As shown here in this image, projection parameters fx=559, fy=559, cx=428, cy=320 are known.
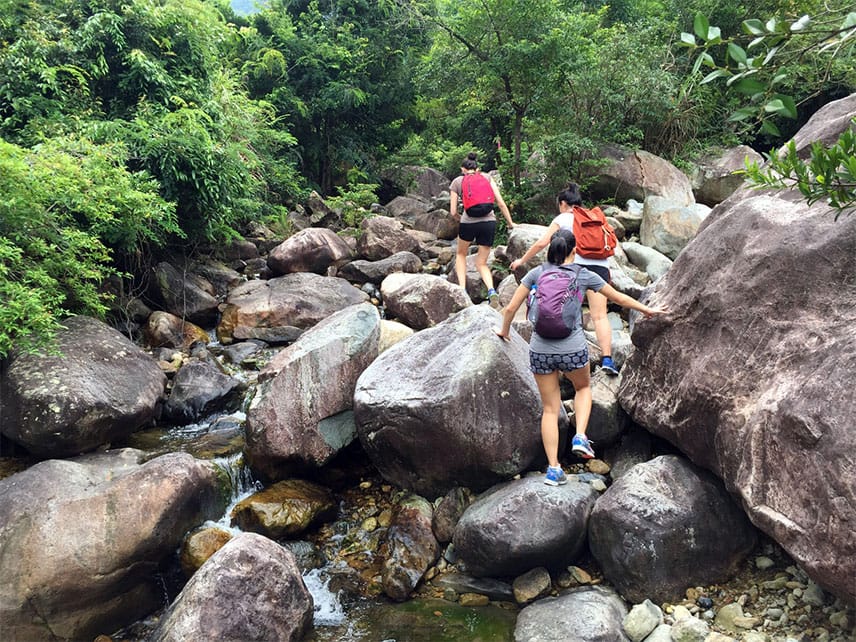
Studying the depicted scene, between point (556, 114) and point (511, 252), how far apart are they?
4.70 meters

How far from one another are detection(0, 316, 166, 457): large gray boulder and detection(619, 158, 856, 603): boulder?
6.20 m

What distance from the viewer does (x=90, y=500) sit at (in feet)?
17.8

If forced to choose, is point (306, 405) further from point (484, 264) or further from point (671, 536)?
point (671, 536)

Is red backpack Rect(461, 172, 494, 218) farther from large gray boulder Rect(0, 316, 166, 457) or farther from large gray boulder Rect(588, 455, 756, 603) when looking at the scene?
large gray boulder Rect(0, 316, 166, 457)

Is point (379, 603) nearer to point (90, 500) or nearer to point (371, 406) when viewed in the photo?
point (371, 406)

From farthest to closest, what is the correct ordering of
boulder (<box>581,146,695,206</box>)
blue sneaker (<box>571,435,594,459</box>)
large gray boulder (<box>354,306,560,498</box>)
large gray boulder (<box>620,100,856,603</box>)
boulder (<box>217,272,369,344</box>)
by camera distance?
boulder (<box>581,146,695,206</box>) → boulder (<box>217,272,369,344</box>) → large gray boulder (<box>354,306,560,498</box>) → blue sneaker (<box>571,435,594,459</box>) → large gray boulder (<box>620,100,856,603</box>)

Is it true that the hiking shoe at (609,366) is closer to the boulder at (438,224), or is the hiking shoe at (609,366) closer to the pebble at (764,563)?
the pebble at (764,563)

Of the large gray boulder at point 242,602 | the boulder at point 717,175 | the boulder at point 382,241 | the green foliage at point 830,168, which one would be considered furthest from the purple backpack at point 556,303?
the boulder at point 717,175

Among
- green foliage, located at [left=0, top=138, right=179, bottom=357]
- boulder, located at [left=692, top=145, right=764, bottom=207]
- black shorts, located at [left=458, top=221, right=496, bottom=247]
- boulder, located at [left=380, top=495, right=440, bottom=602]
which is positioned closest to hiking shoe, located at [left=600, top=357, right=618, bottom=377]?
boulder, located at [left=380, top=495, right=440, bottom=602]

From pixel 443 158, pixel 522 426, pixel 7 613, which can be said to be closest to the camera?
pixel 7 613

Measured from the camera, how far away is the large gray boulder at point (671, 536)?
4.76 m

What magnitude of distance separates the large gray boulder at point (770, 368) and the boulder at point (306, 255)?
30.1 ft

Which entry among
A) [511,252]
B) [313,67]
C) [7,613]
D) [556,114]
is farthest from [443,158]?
[7,613]

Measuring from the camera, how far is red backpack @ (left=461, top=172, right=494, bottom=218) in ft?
28.5
